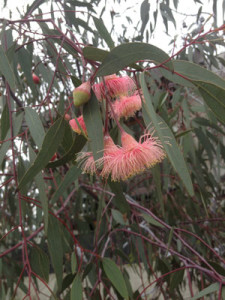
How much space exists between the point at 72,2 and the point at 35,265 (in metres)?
0.89

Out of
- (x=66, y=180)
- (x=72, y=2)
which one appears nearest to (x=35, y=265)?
(x=66, y=180)

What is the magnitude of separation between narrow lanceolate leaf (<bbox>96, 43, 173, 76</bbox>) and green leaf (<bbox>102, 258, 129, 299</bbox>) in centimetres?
59

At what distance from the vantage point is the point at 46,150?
2.23 ft

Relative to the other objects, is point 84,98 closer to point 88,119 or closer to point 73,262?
point 88,119

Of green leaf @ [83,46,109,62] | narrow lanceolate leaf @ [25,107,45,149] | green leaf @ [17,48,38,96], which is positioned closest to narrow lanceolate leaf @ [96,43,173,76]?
green leaf @ [83,46,109,62]

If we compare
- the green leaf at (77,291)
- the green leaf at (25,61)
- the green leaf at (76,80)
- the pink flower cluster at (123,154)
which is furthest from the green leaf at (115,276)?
the green leaf at (25,61)

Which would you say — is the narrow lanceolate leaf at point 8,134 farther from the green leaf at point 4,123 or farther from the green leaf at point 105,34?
the green leaf at point 105,34

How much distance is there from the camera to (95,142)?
70 cm

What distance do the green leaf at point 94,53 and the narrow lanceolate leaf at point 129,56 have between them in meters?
0.03

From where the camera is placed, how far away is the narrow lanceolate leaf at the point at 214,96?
2.07 ft

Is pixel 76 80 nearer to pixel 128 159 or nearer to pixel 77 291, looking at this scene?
pixel 128 159

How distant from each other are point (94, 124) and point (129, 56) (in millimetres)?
150

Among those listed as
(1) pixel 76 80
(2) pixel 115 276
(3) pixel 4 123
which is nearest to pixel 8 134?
(3) pixel 4 123

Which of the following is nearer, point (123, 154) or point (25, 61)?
point (123, 154)
